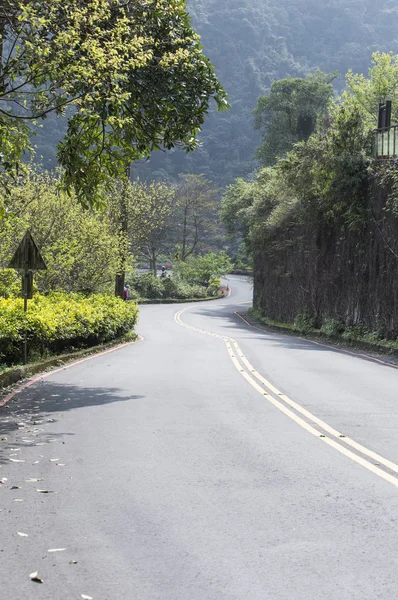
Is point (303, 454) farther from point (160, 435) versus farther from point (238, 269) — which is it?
point (238, 269)

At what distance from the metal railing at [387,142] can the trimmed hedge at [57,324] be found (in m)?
11.5

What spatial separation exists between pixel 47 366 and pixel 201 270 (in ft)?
238

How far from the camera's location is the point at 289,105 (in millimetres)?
85125

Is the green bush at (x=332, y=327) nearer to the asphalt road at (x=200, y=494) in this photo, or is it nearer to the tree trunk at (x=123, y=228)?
the tree trunk at (x=123, y=228)

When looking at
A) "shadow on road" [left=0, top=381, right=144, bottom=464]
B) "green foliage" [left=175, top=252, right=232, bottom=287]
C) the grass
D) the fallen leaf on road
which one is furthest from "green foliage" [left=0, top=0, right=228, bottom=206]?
"green foliage" [left=175, top=252, right=232, bottom=287]

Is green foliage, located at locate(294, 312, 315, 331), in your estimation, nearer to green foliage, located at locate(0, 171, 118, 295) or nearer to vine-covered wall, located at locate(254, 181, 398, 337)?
vine-covered wall, located at locate(254, 181, 398, 337)

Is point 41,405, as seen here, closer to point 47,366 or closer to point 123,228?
point 47,366

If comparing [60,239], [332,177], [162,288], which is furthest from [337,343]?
[162,288]

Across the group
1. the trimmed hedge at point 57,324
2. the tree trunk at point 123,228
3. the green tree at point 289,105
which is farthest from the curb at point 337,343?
the green tree at point 289,105

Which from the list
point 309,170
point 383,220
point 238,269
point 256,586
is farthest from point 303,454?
point 238,269

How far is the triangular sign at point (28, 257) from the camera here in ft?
56.1

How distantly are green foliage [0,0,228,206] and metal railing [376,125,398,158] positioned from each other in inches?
633

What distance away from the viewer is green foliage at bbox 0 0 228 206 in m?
10.6

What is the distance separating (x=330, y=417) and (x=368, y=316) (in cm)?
1938
